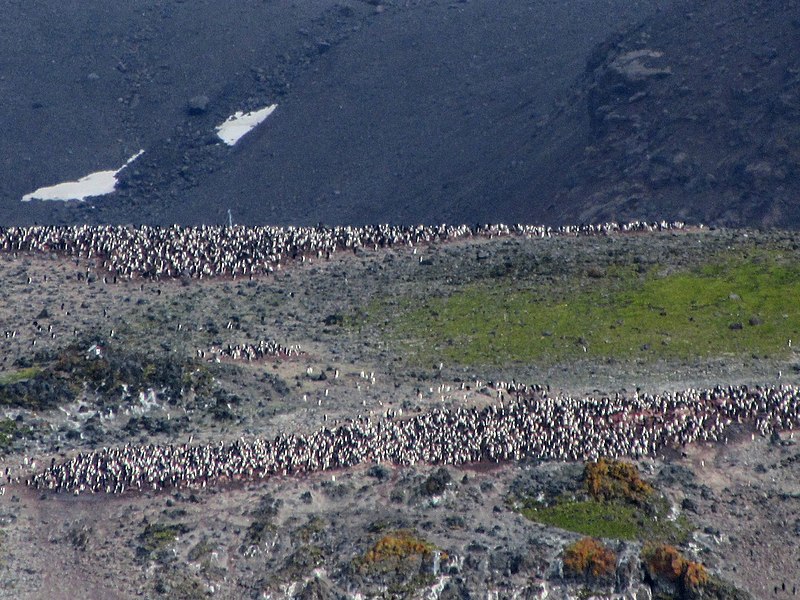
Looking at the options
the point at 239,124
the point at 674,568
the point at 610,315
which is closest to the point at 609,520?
the point at 674,568

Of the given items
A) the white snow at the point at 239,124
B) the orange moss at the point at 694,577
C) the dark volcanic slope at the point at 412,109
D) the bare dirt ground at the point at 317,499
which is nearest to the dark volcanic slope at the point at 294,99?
the dark volcanic slope at the point at 412,109

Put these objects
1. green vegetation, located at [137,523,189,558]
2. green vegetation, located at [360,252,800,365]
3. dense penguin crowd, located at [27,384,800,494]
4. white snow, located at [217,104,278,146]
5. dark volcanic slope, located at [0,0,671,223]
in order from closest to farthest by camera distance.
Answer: green vegetation, located at [137,523,189,558], dense penguin crowd, located at [27,384,800,494], green vegetation, located at [360,252,800,365], dark volcanic slope, located at [0,0,671,223], white snow, located at [217,104,278,146]

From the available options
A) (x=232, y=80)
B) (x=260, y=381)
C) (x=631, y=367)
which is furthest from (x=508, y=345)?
(x=232, y=80)

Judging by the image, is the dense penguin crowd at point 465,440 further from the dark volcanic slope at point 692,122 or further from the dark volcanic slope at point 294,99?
the dark volcanic slope at point 294,99

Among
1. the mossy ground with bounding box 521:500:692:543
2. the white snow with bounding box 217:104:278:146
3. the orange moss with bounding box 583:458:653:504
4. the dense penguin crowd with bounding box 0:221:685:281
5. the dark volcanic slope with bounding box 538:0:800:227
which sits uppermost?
the white snow with bounding box 217:104:278:146

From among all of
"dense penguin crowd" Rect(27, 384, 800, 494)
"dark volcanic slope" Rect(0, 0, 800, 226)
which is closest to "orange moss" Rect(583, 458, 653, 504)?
"dense penguin crowd" Rect(27, 384, 800, 494)

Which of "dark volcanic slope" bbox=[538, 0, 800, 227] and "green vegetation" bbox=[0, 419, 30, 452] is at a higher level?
"dark volcanic slope" bbox=[538, 0, 800, 227]

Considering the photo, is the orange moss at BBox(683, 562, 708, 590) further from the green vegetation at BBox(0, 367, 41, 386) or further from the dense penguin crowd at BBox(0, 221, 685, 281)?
the dense penguin crowd at BBox(0, 221, 685, 281)
